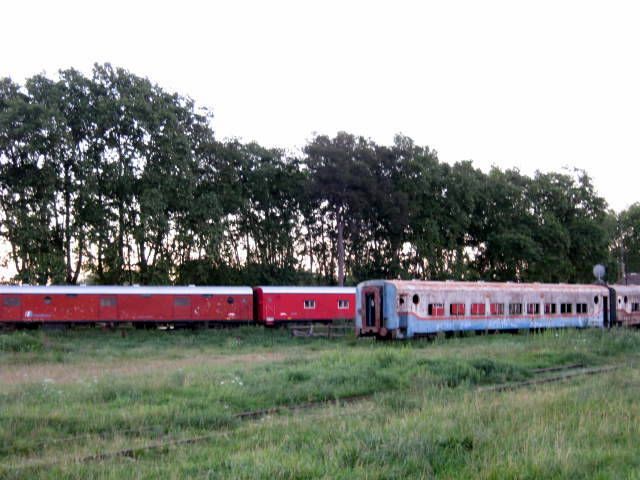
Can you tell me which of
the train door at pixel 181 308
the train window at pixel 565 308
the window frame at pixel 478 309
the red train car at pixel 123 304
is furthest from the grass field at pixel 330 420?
the train door at pixel 181 308

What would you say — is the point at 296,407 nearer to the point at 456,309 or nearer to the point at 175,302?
the point at 456,309

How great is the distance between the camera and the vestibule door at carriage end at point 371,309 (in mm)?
28375

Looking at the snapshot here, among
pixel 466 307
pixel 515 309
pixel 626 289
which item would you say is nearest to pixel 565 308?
pixel 515 309

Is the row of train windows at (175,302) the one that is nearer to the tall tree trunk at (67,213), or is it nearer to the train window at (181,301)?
the train window at (181,301)

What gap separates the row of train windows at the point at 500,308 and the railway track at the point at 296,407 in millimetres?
9833

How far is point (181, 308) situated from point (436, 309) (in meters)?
14.9

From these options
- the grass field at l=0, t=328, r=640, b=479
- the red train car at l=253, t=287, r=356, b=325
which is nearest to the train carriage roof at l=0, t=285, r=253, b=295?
the red train car at l=253, t=287, r=356, b=325

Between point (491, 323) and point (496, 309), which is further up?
point (496, 309)

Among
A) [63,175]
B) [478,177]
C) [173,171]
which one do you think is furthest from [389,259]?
[63,175]

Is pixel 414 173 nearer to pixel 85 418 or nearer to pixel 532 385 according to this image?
pixel 532 385

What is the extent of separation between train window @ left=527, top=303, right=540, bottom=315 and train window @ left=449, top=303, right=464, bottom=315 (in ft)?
15.0

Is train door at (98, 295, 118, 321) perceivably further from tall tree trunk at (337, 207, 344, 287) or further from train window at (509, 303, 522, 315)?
train window at (509, 303, 522, 315)

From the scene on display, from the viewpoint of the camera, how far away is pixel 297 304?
3988 cm

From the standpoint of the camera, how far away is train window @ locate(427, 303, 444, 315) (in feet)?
95.3
